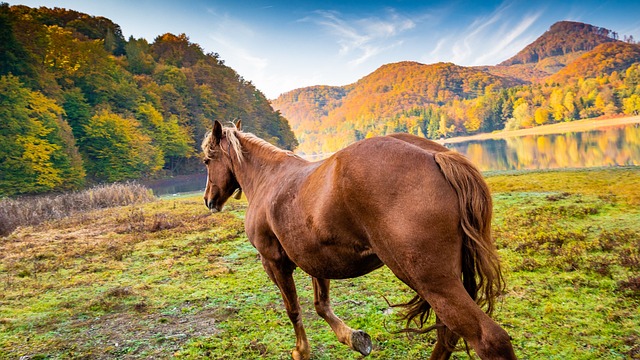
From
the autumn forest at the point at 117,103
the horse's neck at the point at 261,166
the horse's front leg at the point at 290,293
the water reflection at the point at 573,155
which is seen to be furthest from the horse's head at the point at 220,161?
the autumn forest at the point at 117,103

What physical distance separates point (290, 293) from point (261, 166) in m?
1.32

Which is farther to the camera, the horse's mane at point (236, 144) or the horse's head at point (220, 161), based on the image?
the horse's head at point (220, 161)

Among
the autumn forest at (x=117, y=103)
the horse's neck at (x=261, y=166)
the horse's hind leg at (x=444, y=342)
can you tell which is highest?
the autumn forest at (x=117, y=103)

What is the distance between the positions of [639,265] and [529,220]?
3212mm

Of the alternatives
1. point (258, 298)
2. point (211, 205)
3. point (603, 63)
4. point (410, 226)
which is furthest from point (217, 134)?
point (603, 63)

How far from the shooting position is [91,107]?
41594 mm

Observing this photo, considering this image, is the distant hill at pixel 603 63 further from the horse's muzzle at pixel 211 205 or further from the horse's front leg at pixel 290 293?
the horse's front leg at pixel 290 293

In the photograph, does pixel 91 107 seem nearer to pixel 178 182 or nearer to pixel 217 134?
pixel 178 182

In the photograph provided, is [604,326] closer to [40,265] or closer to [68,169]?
[40,265]

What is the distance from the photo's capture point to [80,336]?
12.7ft

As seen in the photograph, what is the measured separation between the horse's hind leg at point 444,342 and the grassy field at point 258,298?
0.64 m

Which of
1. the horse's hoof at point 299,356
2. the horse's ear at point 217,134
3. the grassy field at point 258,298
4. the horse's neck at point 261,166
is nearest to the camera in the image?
the horse's hoof at point 299,356

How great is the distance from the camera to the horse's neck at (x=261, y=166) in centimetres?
333

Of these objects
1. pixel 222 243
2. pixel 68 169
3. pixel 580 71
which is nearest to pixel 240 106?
pixel 68 169
